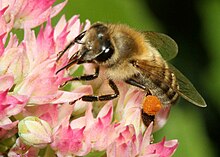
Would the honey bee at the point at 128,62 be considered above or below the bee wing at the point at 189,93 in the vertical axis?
above

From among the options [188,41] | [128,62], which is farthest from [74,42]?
[188,41]

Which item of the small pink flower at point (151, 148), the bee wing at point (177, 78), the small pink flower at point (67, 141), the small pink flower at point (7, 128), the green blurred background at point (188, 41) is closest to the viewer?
the small pink flower at point (7, 128)

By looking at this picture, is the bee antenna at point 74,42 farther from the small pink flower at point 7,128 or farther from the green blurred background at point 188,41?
the green blurred background at point 188,41

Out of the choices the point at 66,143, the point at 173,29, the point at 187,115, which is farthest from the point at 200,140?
the point at 66,143

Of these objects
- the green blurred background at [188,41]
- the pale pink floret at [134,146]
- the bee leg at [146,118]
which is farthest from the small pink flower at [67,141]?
the green blurred background at [188,41]

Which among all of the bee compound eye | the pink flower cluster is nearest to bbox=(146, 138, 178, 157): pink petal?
the pink flower cluster

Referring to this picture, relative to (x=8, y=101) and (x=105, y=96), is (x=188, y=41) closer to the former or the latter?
(x=105, y=96)

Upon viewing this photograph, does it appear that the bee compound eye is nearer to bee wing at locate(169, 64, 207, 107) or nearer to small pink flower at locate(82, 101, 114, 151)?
small pink flower at locate(82, 101, 114, 151)

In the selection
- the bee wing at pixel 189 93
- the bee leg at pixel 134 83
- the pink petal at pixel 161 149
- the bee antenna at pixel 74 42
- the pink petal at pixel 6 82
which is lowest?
the pink petal at pixel 161 149
